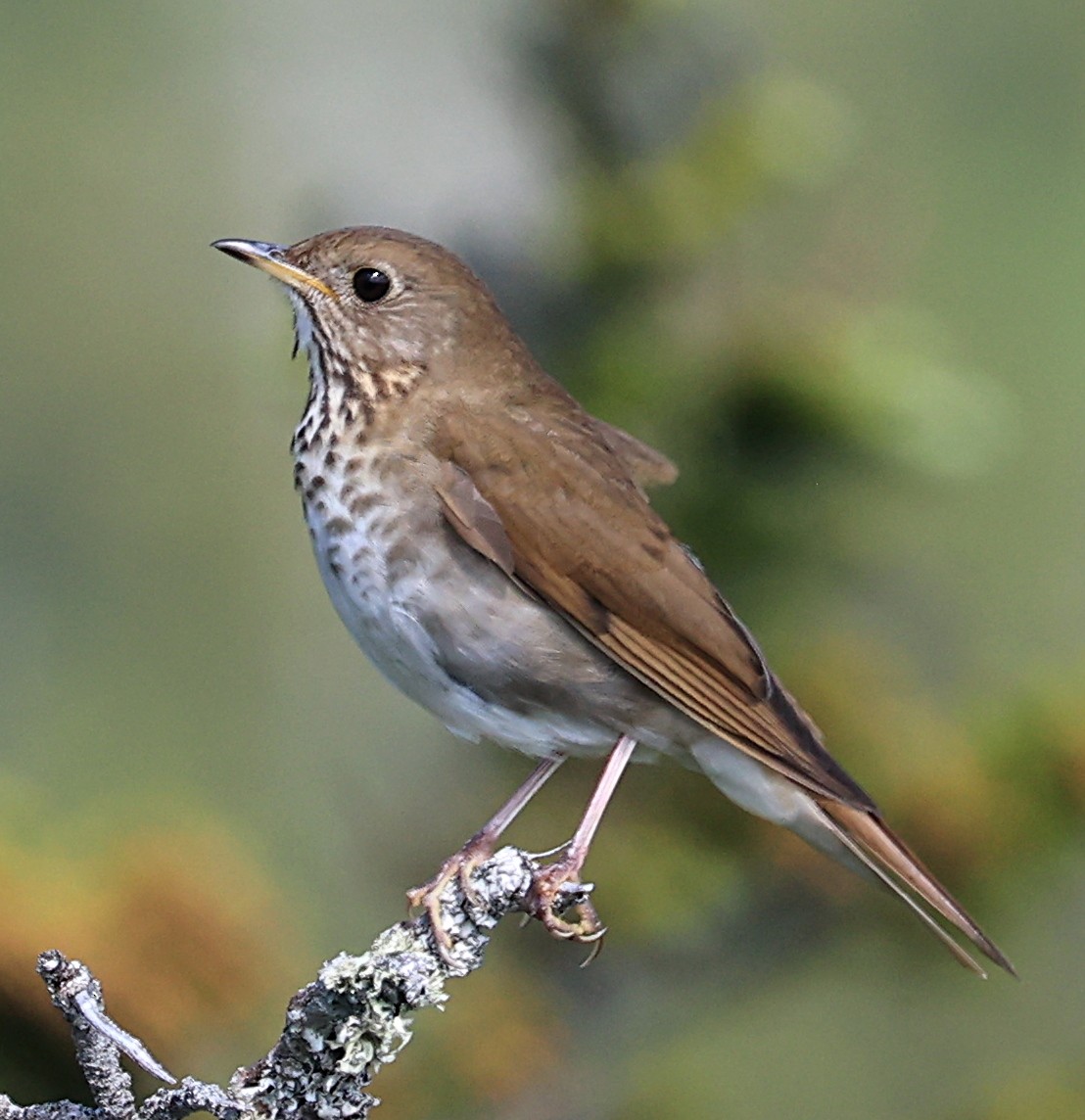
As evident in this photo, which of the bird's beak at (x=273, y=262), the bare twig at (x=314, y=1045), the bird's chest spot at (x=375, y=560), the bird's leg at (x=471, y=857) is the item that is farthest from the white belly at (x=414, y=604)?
the bare twig at (x=314, y=1045)

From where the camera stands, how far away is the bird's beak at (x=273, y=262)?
11.4 ft

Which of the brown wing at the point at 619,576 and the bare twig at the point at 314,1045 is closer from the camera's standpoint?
the bare twig at the point at 314,1045

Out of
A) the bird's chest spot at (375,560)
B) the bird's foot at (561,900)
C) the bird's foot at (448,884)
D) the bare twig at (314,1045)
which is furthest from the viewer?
the bird's chest spot at (375,560)

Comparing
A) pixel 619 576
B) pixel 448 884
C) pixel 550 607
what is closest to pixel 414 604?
pixel 550 607

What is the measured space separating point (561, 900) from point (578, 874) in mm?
180

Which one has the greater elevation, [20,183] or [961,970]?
[20,183]

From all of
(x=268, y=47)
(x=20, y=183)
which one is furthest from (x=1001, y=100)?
(x=20, y=183)

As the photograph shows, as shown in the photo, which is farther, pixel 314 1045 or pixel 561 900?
pixel 561 900

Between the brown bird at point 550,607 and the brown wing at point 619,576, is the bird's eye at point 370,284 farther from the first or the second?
the brown wing at point 619,576

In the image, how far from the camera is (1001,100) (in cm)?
858

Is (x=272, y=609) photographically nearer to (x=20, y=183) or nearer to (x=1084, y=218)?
(x=20, y=183)

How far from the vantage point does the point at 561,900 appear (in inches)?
114

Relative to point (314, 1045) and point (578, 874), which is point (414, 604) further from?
point (314, 1045)

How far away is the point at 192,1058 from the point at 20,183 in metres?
5.64
